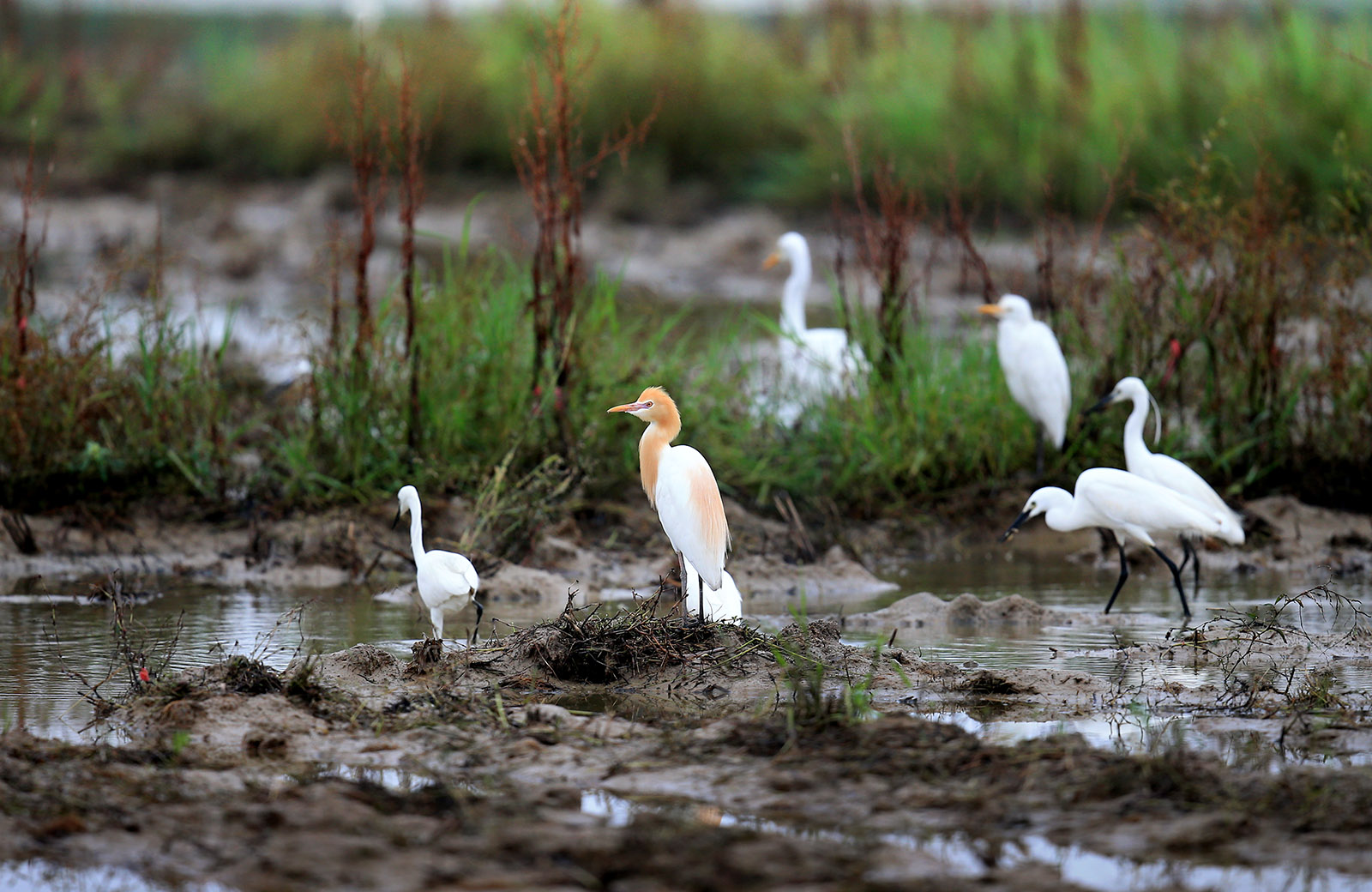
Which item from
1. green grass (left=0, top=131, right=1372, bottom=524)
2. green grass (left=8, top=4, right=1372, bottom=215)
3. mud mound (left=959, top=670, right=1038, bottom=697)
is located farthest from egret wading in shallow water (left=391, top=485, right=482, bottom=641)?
green grass (left=8, top=4, right=1372, bottom=215)

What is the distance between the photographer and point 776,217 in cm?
1777

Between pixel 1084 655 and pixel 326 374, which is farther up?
pixel 326 374

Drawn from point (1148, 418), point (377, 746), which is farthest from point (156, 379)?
point (1148, 418)

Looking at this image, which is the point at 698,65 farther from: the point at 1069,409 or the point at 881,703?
the point at 881,703

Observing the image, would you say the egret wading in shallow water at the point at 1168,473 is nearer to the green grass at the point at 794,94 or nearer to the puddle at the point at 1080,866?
the puddle at the point at 1080,866

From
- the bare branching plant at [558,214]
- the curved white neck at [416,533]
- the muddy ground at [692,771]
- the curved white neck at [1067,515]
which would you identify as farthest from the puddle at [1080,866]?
the bare branching plant at [558,214]

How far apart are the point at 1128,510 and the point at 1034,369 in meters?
1.42

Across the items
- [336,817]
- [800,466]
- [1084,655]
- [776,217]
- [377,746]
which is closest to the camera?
[336,817]

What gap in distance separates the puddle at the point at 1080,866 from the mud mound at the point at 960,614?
2.49 m

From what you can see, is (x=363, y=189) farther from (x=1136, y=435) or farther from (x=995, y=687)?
(x=995, y=687)

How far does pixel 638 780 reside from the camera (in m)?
3.73

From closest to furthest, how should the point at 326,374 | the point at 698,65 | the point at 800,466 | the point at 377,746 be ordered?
the point at 377,746 → the point at 326,374 → the point at 800,466 → the point at 698,65

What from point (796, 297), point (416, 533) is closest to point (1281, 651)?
point (416, 533)

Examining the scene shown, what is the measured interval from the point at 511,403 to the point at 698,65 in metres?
13.2
